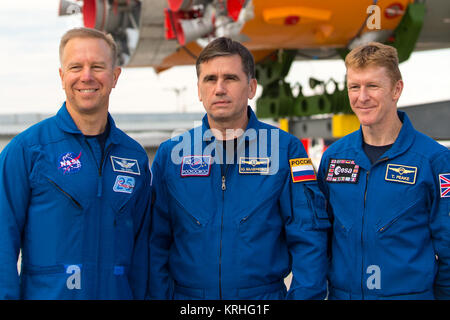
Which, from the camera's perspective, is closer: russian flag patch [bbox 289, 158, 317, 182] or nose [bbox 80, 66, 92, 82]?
nose [bbox 80, 66, 92, 82]

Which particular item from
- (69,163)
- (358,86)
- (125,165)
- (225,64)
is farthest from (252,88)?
(69,163)

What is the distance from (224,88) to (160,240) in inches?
37.7

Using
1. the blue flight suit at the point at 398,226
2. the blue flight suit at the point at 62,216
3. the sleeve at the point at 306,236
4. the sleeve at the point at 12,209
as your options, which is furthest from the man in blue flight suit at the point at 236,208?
the sleeve at the point at 12,209

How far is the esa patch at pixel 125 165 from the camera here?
8.29 feet

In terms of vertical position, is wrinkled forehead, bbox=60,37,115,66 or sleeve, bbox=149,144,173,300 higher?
wrinkled forehead, bbox=60,37,115,66

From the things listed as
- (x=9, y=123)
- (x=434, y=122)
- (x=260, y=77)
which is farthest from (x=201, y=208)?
(x=9, y=123)

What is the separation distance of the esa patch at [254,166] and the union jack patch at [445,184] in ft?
3.06

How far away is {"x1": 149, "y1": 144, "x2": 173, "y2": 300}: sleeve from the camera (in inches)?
106

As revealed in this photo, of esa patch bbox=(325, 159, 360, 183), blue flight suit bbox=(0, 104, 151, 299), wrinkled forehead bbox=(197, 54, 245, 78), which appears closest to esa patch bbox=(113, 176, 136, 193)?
blue flight suit bbox=(0, 104, 151, 299)

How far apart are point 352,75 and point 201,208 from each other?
3.73 ft

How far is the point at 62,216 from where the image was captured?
2334 mm

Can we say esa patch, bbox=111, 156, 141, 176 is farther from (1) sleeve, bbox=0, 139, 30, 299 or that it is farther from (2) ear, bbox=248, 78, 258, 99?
(2) ear, bbox=248, 78, 258, 99

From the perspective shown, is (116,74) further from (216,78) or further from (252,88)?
(252,88)

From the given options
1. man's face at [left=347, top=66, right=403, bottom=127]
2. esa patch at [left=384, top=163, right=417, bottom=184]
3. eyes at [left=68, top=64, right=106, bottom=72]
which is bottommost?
esa patch at [left=384, top=163, right=417, bottom=184]
